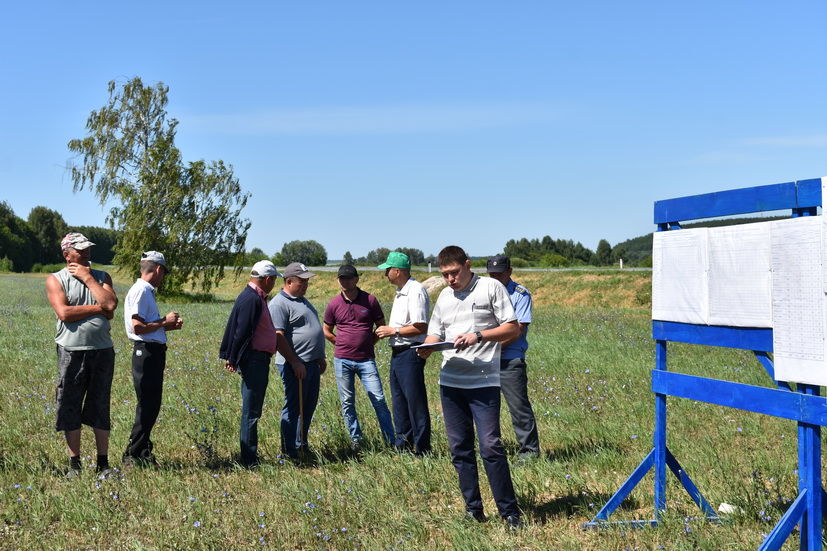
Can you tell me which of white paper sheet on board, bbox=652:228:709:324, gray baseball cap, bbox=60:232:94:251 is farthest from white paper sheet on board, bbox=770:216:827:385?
gray baseball cap, bbox=60:232:94:251

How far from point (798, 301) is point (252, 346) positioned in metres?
4.57

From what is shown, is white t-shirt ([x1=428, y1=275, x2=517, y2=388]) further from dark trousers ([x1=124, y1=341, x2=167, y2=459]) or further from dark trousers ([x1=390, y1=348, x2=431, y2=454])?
dark trousers ([x1=124, y1=341, x2=167, y2=459])

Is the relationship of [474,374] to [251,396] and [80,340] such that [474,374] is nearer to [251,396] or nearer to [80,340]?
[251,396]

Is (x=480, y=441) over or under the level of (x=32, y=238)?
under

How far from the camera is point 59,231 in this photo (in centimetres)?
11531

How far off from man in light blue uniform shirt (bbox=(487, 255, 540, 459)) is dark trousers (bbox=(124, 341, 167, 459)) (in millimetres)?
3177

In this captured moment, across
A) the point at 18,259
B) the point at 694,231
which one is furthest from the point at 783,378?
the point at 18,259

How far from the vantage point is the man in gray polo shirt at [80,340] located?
6.59m

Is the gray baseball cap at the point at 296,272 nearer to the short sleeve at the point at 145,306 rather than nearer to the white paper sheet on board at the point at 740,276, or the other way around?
the short sleeve at the point at 145,306

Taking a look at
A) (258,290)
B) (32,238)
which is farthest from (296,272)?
(32,238)

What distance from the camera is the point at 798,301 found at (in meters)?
4.48

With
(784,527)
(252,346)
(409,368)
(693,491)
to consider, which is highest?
(252,346)

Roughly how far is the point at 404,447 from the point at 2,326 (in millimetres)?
17887

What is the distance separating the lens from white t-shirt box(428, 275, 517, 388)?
5578 millimetres
